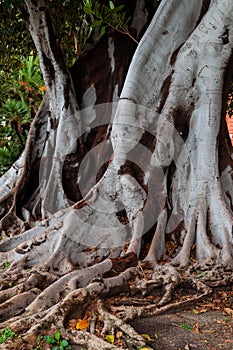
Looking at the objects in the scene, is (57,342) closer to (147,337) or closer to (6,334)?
(6,334)

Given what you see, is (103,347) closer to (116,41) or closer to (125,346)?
(125,346)

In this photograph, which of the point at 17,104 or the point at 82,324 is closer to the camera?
the point at 82,324

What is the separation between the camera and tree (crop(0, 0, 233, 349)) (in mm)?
3750

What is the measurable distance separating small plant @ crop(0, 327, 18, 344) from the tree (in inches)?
25.9

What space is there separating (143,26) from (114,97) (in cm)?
107

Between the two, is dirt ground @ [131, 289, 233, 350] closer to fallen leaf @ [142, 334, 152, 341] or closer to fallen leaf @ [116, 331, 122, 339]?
fallen leaf @ [142, 334, 152, 341]

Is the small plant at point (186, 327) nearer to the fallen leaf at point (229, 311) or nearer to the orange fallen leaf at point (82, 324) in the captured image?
the fallen leaf at point (229, 311)

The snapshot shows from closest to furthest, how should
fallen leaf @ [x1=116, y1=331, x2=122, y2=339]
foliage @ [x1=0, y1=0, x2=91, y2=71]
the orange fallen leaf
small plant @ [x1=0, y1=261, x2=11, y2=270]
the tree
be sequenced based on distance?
1. fallen leaf @ [x1=116, y1=331, x2=122, y2=339]
2. the orange fallen leaf
3. the tree
4. small plant @ [x1=0, y1=261, x2=11, y2=270]
5. foliage @ [x1=0, y1=0, x2=91, y2=71]

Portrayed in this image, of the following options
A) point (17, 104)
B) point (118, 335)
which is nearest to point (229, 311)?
point (118, 335)

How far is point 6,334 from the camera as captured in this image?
2.53m

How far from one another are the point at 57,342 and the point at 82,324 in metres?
0.27

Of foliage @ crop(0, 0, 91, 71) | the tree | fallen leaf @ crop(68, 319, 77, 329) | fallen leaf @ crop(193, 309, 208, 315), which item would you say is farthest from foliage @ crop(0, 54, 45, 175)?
fallen leaf @ crop(68, 319, 77, 329)

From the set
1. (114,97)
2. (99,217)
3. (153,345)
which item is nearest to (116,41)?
(114,97)

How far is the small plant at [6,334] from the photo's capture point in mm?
2481
